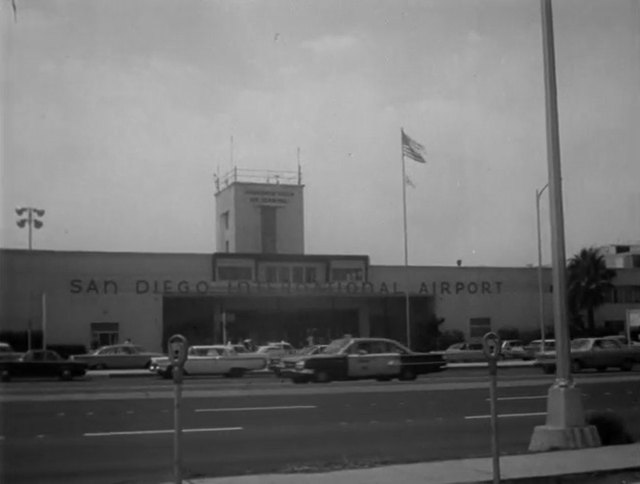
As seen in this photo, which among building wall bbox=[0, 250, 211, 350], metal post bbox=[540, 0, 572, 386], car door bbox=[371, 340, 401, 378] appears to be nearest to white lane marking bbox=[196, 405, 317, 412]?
metal post bbox=[540, 0, 572, 386]

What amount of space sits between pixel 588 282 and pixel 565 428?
170 feet

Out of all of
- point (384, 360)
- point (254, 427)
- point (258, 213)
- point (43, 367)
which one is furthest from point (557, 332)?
point (258, 213)

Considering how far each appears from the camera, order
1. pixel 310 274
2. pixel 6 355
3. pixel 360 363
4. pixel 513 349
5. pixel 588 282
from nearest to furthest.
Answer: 1. pixel 360 363
2. pixel 6 355
3. pixel 513 349
4. pixel 310 274
5. pixel 588 282

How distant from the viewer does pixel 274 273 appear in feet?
194

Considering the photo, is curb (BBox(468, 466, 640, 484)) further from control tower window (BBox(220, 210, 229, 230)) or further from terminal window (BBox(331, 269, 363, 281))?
control tower window (BBox(220, 210, 229, 230))

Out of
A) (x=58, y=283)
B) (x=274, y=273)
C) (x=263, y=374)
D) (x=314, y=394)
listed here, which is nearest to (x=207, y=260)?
(x=274, y=273)

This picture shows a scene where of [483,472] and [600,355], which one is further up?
[600,355]

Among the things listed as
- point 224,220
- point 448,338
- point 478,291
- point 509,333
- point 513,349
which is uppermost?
point 224,220

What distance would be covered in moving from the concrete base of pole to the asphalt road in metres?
0.53

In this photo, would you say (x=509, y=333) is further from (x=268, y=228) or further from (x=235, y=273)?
(x=268, y=228)

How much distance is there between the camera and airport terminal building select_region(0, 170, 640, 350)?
4966cm

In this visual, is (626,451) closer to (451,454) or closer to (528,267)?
(451,454)

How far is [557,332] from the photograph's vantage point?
13.3 meters

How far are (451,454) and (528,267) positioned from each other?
52.1m
